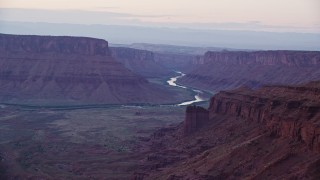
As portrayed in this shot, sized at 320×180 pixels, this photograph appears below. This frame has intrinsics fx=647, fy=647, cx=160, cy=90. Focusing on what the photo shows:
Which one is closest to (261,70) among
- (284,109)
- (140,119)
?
(140,119)

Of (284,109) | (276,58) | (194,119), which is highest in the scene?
(284,109)

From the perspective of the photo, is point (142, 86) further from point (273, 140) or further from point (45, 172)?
point (273, 140)

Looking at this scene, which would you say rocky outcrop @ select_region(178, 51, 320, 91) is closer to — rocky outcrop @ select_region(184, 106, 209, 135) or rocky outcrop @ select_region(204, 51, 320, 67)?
rocky outcrop @ select_region(204, 51, 320, 67)

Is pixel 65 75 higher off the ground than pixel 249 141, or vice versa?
pixel 249 141

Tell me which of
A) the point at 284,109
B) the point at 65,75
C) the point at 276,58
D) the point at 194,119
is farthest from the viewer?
the point at 276,58

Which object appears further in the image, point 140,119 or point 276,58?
point 276,58

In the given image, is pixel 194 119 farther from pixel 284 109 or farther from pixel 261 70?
pixel 261 70

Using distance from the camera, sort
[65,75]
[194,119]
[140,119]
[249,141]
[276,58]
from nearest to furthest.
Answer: [249,141]
[194,119]
[140,119]
[65,75]
[276,58]
